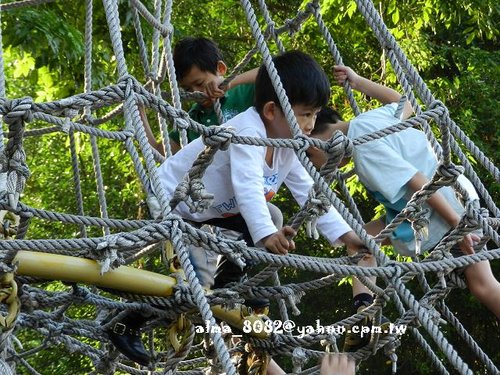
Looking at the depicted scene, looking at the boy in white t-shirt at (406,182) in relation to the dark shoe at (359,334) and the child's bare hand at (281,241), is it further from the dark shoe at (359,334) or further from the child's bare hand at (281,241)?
the child's bare hand at (281,241)

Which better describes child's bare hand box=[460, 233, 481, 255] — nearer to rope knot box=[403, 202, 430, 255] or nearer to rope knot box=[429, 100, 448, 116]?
rope knot box=[403, 202, 430, 255]

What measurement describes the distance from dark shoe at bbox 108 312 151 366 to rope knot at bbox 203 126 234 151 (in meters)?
0.39

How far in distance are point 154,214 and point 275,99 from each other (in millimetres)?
364

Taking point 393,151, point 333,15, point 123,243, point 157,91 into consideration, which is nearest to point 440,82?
point 333,15

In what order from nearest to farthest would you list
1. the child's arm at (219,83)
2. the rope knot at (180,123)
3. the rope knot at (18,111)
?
the rope knot at (18,111), the rope knot at (180,123), the child's arm at (219,83)

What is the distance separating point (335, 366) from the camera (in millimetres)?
1716

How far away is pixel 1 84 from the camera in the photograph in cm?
177

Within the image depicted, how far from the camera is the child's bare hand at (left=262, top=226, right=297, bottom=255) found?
1.77 metres

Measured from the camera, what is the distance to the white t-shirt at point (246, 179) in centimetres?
183

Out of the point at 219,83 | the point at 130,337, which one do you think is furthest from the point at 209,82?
the point at 130,337

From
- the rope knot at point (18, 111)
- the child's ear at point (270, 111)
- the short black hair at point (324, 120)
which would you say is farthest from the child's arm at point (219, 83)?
the rope knot at point (18, 111)

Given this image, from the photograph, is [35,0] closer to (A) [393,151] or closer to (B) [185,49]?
(B) [185,49]

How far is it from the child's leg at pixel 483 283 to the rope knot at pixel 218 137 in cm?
61

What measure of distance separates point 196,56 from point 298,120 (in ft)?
2.14
